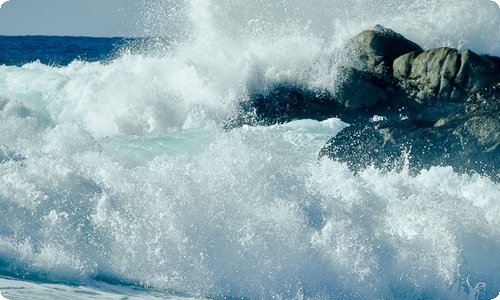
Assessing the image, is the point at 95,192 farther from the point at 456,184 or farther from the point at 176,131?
the point at 176,131

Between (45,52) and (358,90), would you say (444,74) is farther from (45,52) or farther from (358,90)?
(45,52)

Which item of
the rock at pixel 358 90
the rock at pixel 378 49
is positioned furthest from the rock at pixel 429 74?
the rock at pixel 358 90

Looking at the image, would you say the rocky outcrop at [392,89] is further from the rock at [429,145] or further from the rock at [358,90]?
the rock at [429,145]

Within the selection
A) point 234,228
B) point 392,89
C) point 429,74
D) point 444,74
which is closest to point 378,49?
point 392,89

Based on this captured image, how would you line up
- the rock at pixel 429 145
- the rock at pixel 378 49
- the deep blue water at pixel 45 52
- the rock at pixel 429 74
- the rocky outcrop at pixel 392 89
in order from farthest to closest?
the deep blue water at pixel 45 52 < the rock at pixel 378 49 < the rock at pixel 429 74 < the rocky outcrop at pixel 392 89 < the rock at pixel 429 145

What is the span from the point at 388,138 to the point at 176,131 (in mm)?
3725

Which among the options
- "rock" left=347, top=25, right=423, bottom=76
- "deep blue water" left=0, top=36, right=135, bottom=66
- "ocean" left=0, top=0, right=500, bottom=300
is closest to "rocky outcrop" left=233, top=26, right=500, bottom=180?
"rock" left=347, top=25, right=423, bottom=76

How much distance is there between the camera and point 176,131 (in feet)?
39.4

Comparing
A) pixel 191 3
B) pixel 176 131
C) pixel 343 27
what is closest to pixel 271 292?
pixel 176 131

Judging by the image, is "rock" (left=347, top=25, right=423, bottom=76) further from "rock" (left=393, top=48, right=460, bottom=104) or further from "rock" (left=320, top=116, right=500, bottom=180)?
"rock" (left=320, top=116, right=500, bottom=180)

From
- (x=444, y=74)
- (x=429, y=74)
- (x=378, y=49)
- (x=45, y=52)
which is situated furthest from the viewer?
(x=45, y=52)

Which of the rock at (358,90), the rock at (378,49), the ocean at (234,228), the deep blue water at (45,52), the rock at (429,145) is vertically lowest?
the ocean at (234,228)

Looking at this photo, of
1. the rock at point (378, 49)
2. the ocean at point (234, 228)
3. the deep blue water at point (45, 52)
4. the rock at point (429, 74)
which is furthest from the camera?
the deep blue water at point (45, 52)

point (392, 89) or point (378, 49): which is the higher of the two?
point (378, 49)
